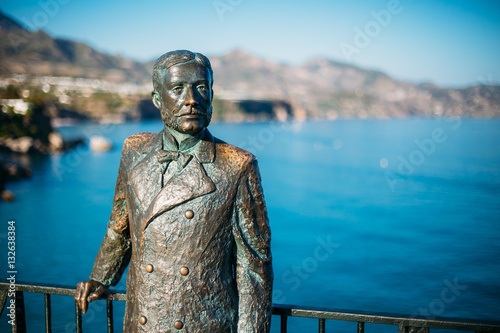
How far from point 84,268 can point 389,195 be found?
28.6 m

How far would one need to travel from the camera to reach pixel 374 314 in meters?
2.54

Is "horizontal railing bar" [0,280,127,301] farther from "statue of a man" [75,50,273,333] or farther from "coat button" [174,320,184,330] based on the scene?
"coat button" [174,320,184,330]

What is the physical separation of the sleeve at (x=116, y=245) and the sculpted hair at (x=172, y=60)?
49cm

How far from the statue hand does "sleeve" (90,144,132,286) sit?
43mm

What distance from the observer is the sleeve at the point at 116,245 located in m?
2.62

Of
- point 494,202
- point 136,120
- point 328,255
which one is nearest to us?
point 328,255

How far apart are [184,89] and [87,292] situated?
1314mm

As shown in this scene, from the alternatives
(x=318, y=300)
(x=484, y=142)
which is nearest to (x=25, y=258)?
(x=318, y=300)

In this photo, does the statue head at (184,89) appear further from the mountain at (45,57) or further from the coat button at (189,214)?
the mountain at (45,57)

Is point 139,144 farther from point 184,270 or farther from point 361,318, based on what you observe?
point 361,318

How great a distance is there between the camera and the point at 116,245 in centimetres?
265

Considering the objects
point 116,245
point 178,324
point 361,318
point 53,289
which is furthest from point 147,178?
point 361,318

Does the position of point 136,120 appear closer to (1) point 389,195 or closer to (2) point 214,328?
(1) point 389,195

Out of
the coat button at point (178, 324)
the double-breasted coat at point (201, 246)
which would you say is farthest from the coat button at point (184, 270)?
the coat button at point (178, 324)
